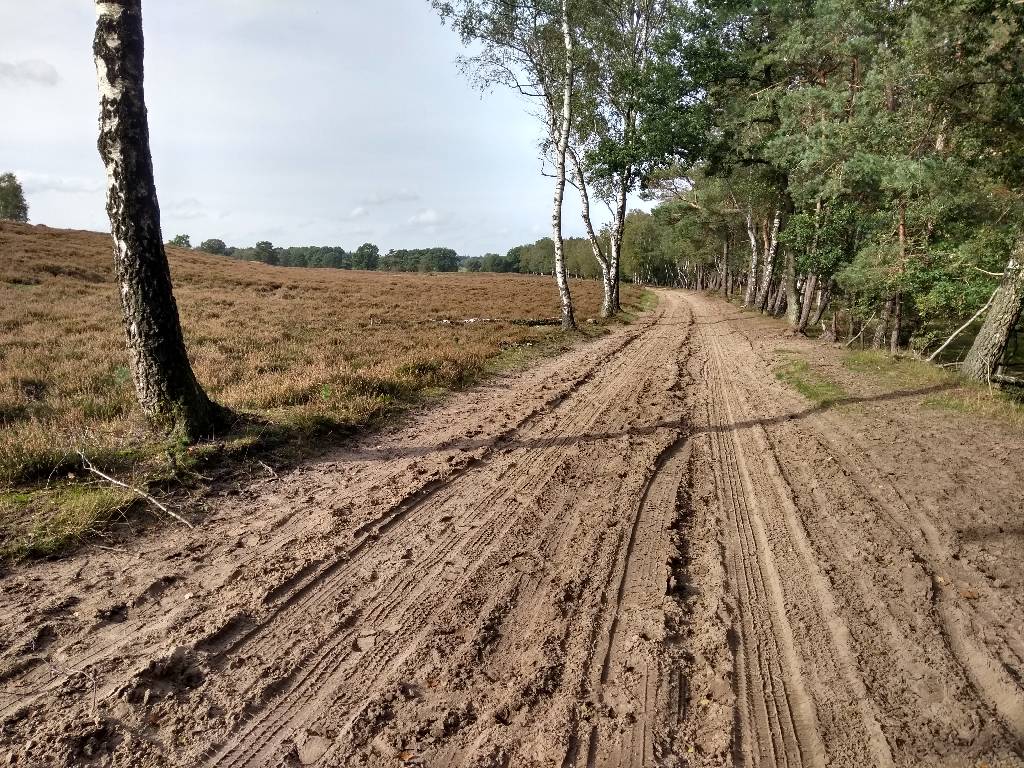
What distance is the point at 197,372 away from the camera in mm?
8539

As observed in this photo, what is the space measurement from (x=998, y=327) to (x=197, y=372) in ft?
44.5

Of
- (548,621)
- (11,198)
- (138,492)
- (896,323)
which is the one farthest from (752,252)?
(11,198)

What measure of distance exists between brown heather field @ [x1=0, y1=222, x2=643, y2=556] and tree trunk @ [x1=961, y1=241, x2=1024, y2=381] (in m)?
8.47

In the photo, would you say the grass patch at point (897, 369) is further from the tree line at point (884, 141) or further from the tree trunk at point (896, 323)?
the tree line at point (884, 141)

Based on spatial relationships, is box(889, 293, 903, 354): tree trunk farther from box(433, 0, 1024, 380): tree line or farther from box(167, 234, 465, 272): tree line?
box(167, 234, 465, 272): tree line

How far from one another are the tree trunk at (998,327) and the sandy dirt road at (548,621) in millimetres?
4514

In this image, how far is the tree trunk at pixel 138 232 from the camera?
498cm

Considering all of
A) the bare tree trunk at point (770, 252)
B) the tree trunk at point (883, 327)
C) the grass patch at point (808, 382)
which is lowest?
the grass patch at point (808, 382)

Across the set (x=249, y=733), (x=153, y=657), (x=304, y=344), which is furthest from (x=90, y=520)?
(x=304, y=344)

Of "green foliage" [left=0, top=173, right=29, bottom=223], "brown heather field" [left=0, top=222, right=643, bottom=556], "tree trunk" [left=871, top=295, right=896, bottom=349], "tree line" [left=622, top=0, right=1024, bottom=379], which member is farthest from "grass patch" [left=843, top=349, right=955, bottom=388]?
"green foliage" [left=0, top=173, right=29, bottom=223]

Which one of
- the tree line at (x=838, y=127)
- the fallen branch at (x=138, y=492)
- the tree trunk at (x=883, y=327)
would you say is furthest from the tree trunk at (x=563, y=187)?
the fallen branch at (x=138, y=492)

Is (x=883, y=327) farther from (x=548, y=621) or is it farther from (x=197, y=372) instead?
(x=197, y=372)

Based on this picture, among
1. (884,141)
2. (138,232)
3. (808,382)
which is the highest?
(884,141)

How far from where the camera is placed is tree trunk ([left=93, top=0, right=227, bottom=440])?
498cm
